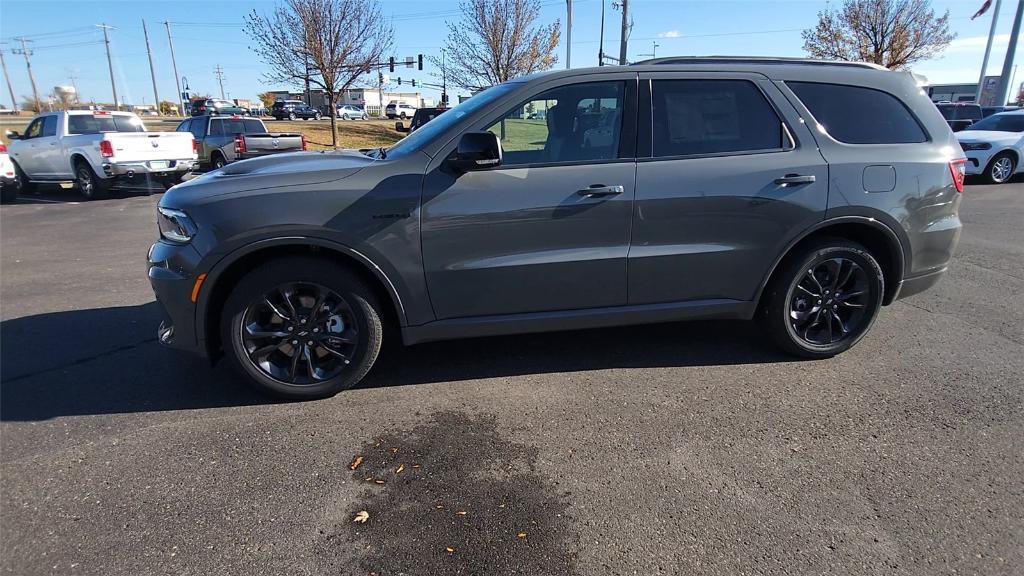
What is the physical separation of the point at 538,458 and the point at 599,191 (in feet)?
5.08

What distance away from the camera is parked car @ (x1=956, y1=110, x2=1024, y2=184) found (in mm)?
13156

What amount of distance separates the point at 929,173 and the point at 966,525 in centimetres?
243

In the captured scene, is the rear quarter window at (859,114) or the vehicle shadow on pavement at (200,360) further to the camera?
the rear quarter window at (859,114)

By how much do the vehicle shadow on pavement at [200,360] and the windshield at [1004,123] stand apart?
14019 millimetres

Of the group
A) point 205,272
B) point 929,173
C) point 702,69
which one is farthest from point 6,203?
point 929,173

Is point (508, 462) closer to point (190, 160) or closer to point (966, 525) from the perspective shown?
point (966, 525)

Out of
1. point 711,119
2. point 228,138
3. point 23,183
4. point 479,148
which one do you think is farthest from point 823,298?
point 23,183

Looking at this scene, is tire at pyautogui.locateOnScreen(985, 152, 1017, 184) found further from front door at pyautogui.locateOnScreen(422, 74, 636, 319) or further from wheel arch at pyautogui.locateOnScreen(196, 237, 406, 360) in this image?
wheel arch at pyautogui.locateOnScreen(196, 237, 406, 360)

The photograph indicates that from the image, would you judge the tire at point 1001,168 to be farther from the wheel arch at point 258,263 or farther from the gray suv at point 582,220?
the wheel arch at point 258,263

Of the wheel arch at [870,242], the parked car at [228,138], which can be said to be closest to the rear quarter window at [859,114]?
the wheel arch at [870,242]

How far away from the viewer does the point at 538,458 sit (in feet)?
9.38

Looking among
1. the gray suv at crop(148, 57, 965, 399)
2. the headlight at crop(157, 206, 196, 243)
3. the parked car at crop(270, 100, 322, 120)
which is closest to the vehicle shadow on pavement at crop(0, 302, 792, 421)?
the gray suv at crop(148, 57, 965, 399)

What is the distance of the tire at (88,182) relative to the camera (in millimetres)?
12492

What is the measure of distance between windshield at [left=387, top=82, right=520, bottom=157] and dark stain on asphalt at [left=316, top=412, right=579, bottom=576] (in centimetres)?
170
